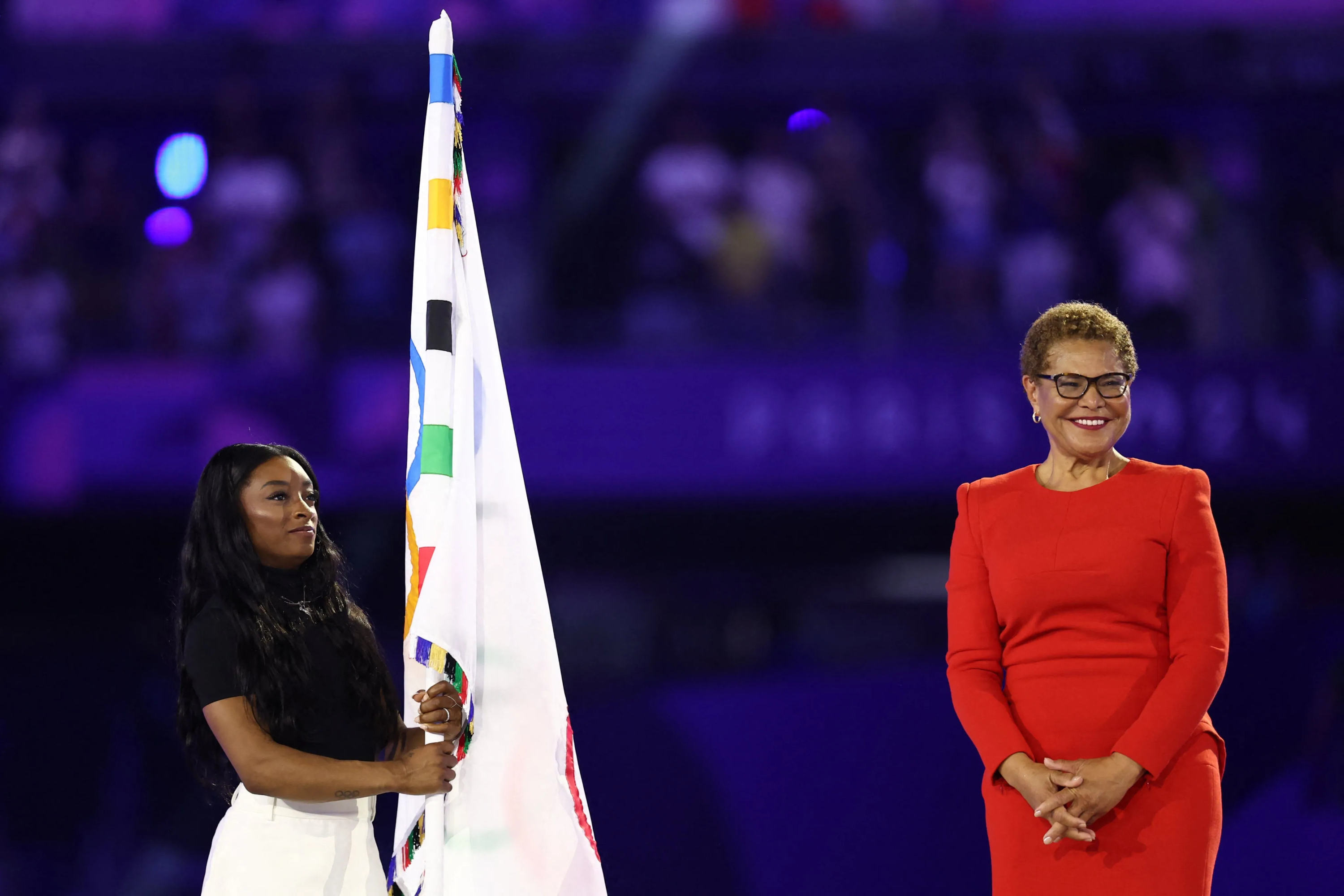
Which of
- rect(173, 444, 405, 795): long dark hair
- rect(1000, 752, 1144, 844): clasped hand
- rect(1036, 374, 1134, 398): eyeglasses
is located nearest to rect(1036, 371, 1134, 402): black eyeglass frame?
rect(1036, 374, 1134, 398): eyeglasses

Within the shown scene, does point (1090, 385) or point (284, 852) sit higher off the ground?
point (1090, 385)

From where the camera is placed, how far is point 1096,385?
197 cm

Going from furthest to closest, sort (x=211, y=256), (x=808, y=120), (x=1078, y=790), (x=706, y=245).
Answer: (x=808, y=120) → (x=706, y=245) → (x=211, y=256) → (x=1078, y=790)

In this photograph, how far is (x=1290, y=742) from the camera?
3.21 metres

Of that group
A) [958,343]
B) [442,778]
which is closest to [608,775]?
[442,778]

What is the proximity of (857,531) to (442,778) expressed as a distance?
17.2ft

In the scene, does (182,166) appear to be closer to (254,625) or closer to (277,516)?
(277,516)

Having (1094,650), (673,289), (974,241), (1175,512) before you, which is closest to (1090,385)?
(1175,512)

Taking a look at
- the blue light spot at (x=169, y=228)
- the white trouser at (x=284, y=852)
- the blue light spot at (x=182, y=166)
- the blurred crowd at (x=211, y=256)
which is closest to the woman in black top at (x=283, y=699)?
the white trouser at (x=284, y=852)

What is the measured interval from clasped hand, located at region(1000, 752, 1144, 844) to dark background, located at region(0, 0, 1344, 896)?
3.22 metres

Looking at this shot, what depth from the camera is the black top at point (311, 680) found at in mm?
1955

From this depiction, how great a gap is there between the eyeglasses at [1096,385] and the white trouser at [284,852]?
1.12m

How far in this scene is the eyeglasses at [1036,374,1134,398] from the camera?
197 cm

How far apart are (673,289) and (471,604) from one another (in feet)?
15.1
